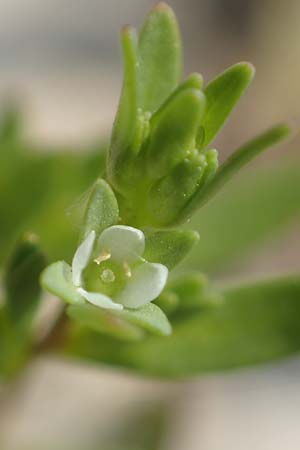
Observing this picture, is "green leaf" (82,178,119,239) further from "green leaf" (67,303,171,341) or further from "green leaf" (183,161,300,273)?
"green leaf" (183,161,300,273)

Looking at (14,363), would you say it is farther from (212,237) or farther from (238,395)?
(238,395)

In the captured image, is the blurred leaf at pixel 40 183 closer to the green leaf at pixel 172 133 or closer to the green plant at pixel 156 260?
the green plant at pixel 156 260

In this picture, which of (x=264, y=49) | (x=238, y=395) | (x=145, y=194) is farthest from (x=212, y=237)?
(x=264, y=49)

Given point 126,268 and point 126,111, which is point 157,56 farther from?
point 126,268

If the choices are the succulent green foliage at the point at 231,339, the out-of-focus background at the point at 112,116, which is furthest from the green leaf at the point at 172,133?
the out-of-focus background at the point at 112,116

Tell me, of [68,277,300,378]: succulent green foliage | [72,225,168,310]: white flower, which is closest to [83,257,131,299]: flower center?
[72,225,168,310]: white flower
